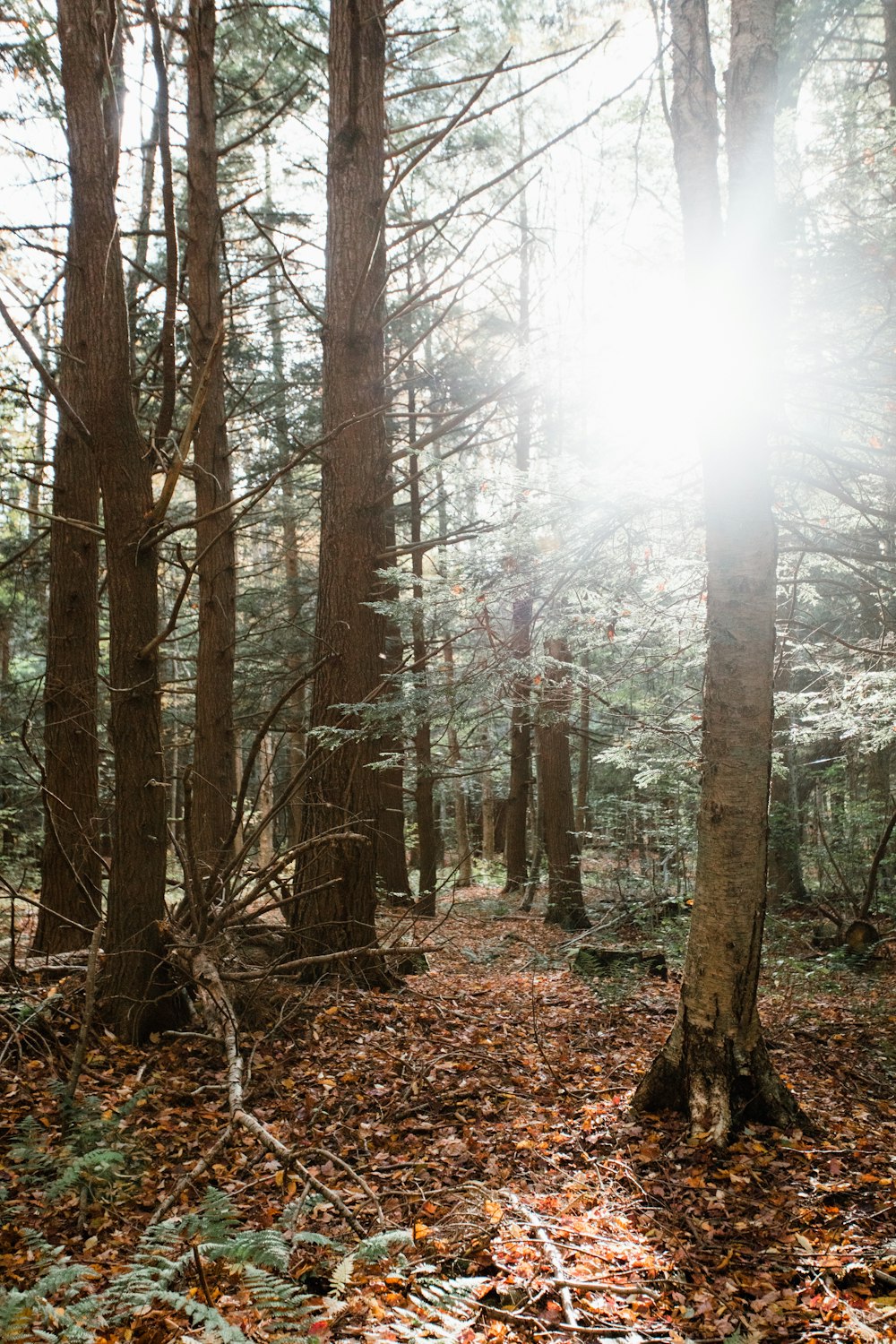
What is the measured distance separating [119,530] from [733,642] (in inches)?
140

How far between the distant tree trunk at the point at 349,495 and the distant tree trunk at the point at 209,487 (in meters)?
2.04

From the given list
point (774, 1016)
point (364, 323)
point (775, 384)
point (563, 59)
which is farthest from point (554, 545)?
point (563, 59)

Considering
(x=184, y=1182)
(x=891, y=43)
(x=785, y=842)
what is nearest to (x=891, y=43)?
(x=891, y=43)

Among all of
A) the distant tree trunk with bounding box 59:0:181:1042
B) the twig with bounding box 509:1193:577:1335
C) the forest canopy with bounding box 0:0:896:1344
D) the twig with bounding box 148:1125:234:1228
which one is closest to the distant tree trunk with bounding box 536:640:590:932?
the forest canopy with bounding box 0:0:896:1344

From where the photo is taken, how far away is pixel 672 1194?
141 inches

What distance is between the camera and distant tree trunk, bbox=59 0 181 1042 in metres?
4.45

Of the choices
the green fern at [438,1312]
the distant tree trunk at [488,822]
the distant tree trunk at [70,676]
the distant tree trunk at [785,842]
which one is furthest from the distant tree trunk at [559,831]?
the distant tree trunk at [488,822]

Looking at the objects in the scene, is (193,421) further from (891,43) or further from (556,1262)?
(891,43)

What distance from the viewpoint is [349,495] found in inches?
265

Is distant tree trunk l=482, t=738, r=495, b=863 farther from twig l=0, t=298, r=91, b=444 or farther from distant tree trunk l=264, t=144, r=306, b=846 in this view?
twig l=0, t=298, r=91, b=444

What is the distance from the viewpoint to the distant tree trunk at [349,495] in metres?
6.33

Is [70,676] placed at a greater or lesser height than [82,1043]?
greater

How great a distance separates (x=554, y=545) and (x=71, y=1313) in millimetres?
5279

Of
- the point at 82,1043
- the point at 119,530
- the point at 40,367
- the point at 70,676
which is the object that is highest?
the point at 40,367
